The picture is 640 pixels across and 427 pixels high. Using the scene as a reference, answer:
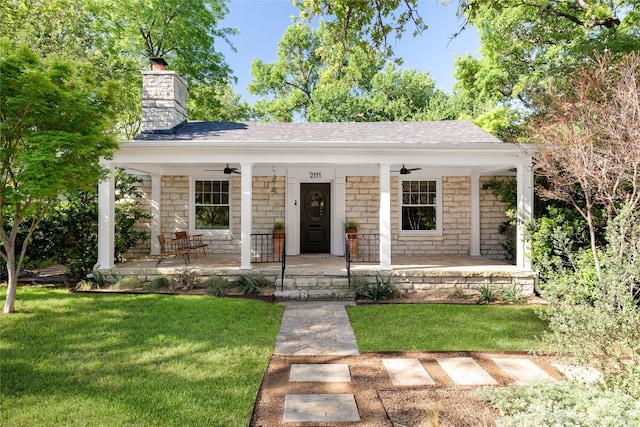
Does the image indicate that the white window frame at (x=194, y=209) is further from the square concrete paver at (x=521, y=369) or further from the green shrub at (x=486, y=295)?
the square concrete paver at (x=521, y=369)

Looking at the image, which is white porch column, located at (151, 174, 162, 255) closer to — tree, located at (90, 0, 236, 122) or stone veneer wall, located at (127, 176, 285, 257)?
stone veneer wall, located at (127, 176, 285, 257)

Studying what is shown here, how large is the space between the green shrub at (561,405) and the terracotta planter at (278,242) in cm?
701

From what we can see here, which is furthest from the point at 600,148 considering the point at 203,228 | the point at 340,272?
the point at 203,228

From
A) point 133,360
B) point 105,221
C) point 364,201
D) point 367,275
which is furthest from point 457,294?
point 105,221

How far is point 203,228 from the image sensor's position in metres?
10.6

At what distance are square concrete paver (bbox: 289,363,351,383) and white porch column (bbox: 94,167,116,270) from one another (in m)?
5.77

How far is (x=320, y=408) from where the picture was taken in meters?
3.20

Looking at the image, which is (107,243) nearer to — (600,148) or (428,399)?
(428,399)

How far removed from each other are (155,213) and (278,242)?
12.0 feet

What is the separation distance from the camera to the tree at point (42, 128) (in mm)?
5047

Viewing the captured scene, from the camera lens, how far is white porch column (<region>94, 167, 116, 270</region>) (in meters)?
7.75

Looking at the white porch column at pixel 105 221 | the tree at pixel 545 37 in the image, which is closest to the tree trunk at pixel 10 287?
the white porch column at pixel 105 221

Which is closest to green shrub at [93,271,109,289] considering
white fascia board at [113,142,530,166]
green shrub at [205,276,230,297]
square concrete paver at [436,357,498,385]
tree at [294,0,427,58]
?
green shrub at [205,276,230,297]

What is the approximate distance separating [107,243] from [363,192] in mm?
6667
